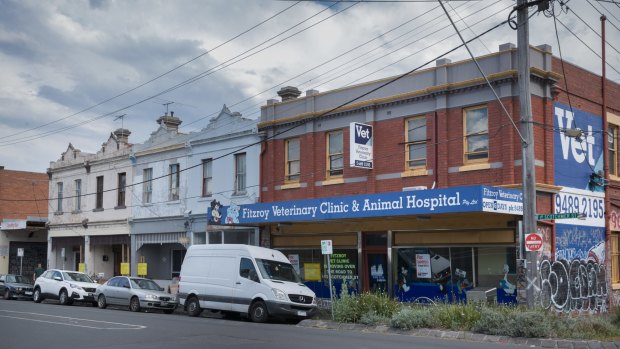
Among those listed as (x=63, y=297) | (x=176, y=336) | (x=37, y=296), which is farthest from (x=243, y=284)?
(x=37, y=296)

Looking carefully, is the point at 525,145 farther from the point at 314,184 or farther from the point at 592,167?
the point at 314,184

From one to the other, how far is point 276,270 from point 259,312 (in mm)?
1573

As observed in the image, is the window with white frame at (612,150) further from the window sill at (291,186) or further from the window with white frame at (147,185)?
the window with white frame at (147,185)

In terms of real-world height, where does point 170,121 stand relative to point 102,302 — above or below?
above

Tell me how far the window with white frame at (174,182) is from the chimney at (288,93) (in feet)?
22.0

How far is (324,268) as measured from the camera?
2577cm

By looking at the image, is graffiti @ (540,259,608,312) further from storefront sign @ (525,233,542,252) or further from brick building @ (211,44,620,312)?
storefront sign @ (525,233,542,252)

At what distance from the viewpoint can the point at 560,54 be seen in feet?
69.7

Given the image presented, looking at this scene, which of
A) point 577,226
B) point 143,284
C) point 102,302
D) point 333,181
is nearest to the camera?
point 577,226

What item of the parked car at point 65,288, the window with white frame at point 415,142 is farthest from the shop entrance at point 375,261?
the parked car at point 65,288

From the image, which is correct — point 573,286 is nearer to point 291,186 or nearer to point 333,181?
point 333,181

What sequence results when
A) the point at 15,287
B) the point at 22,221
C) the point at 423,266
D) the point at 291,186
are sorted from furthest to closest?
the point at 22,221, the point at 15,287, the point at 291,186, the point at 423,266

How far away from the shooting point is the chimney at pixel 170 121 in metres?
34.3

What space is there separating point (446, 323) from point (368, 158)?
8.15 meters
